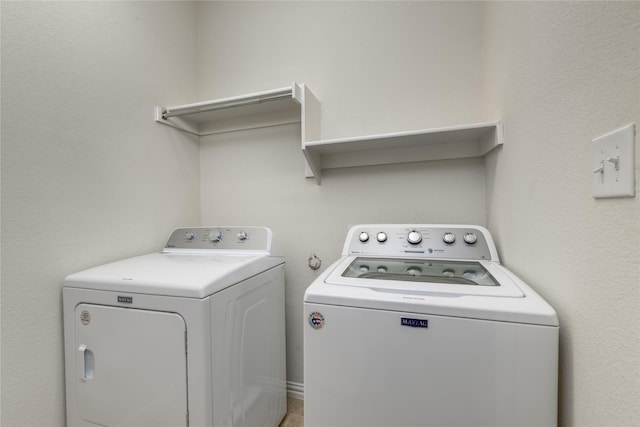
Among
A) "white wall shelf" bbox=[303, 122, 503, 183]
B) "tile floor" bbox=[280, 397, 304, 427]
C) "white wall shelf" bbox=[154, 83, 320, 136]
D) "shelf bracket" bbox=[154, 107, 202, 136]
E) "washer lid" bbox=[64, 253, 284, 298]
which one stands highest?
"white wall shelf" bbox=[154, 83, 320, 136]

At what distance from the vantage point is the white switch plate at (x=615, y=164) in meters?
0.48

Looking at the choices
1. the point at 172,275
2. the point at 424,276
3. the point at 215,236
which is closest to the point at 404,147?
the point at 424,276

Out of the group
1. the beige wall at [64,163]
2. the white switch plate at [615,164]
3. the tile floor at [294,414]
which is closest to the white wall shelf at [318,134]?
the beige wall at [64,163]

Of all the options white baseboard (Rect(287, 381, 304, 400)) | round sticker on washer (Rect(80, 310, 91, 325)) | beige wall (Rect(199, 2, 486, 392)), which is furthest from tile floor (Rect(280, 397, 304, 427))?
round sticker on washer (Rect(80, 310, 91, 325))

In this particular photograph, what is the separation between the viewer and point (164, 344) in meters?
1.03

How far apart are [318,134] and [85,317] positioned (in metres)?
1.48

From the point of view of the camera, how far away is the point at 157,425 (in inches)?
41.3

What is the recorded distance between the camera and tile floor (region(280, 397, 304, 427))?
1.60 metres

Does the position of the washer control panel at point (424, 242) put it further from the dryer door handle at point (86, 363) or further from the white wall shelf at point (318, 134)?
the dryer door handle at point (86, 363)

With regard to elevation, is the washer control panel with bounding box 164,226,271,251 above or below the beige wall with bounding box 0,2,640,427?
below

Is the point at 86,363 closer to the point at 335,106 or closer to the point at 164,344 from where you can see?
the point at 164,344

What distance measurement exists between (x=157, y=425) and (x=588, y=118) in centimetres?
167

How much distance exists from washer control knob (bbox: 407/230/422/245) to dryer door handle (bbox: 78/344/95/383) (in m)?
1.49

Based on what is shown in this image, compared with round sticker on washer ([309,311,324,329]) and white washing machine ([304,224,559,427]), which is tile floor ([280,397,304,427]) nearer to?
white washing machine ([304,224,559,427])
